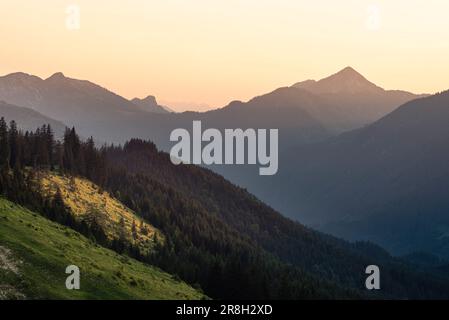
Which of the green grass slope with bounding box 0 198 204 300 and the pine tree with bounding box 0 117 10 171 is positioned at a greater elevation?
the pine tree with bounding box 0 117 10 171

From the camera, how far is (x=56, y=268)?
7250 cm

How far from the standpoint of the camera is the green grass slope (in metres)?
65.3

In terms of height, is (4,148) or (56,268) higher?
(4,148)

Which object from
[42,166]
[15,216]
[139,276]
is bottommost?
[139,276]

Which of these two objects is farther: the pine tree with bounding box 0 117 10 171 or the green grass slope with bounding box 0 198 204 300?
the pine tree with bounding box 0 117 10 171

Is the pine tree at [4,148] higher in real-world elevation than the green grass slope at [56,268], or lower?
higher

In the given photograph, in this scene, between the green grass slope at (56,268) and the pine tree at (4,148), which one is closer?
the green grass slope at (56,268)

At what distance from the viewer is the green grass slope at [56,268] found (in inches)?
2571

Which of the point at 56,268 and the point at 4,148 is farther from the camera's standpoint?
the point at 4,148

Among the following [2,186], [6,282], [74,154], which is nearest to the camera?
[6,282]
